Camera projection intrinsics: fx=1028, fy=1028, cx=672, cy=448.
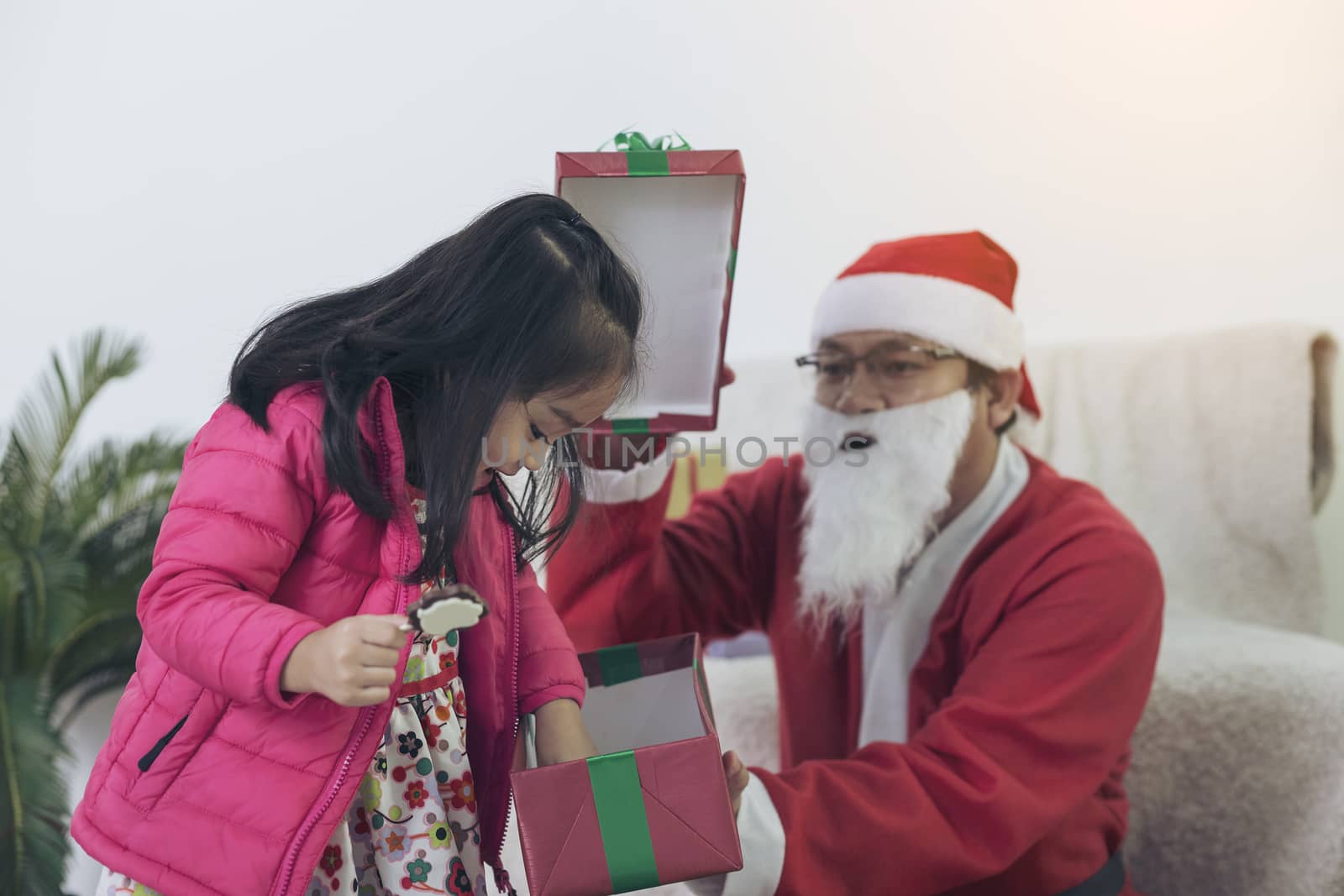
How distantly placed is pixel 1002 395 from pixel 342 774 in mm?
1104

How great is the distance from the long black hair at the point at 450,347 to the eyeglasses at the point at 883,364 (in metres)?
0.72

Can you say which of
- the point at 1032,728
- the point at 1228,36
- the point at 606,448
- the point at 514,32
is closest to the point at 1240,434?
the point at 1228,36

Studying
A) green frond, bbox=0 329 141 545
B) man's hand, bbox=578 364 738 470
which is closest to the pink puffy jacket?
man's hand, bbox=578 364 738 470

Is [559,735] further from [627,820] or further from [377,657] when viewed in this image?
[377,657]

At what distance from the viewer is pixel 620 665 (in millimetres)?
951

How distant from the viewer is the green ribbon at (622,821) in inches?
28.0

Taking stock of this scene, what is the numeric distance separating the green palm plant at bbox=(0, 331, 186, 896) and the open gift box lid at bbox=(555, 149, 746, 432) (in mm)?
1152

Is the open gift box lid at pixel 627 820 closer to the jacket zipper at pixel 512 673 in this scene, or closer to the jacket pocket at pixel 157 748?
the jacket zipper at pixel 512 673

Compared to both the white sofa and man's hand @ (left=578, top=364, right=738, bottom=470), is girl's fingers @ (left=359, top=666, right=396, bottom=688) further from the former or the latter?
the white sofa

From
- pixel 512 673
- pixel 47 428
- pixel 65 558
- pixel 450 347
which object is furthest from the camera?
pixel 47 428

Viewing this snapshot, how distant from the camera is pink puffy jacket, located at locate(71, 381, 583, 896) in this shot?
63 cm

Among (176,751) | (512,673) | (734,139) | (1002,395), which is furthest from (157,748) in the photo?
(734,139)

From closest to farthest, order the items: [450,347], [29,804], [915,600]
A: [450,347]
[915,600]
[29,804]

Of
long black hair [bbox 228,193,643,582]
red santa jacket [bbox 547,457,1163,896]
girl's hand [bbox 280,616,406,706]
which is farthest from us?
red santa jacket [bbox 547,457,1163,896]
